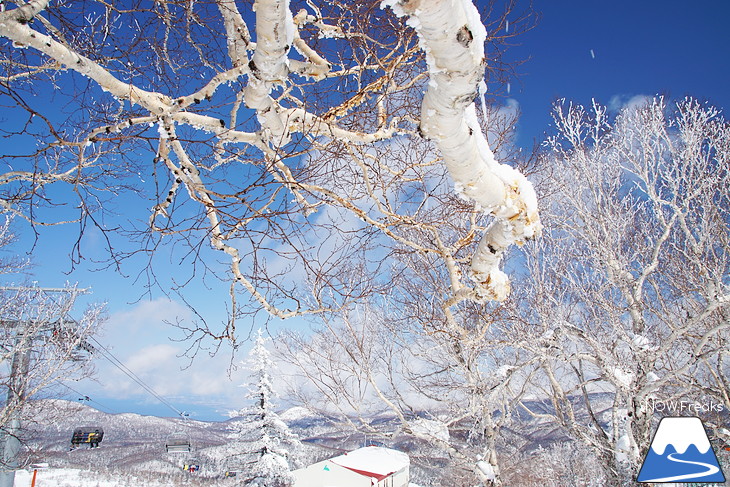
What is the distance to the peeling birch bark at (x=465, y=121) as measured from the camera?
1287 millimetres

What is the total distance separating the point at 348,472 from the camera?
27188mm

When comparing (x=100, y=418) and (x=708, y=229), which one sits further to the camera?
(x=100, y=418)

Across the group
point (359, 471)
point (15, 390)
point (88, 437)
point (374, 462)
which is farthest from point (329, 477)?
point (15, 390)

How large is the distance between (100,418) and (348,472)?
250ft

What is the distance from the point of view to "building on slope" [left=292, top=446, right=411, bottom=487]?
2609 centimetres

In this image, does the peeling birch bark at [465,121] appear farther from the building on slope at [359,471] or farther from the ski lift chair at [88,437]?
the ski lift chair at [88,437]

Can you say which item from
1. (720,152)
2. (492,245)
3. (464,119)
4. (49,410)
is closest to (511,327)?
(720,152)

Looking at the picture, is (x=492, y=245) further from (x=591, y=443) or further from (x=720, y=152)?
(x=720, y=152)

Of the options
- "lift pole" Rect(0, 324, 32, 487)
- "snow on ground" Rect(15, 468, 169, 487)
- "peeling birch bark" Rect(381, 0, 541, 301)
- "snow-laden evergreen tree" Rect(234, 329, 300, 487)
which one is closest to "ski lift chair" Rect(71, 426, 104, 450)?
"snow on ground" Rect(15, 468, 169, 487)

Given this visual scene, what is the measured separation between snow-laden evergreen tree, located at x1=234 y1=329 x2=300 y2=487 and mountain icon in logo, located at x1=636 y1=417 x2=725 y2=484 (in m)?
16.8

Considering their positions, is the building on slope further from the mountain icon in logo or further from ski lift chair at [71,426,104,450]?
the mountain icon in logo

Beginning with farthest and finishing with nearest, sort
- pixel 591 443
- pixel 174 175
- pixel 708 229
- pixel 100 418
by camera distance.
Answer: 1. pixel 100 418
2. pixel 708 229
3. pixel 591 443
4. pixel 174 175

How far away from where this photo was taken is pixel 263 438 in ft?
58.3

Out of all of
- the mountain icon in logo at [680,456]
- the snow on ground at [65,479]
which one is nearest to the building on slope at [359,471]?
the snow on ground at [65,479]
